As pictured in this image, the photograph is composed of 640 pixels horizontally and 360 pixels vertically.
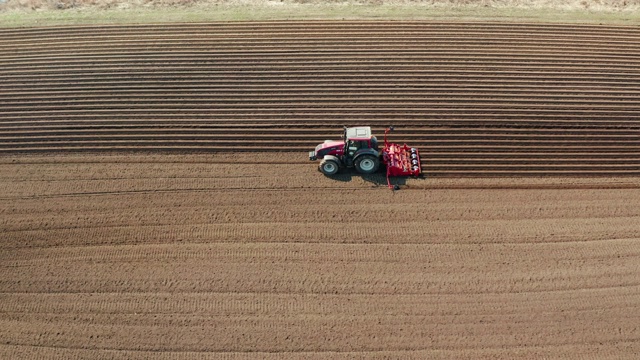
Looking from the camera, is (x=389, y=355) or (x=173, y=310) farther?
(x=173, y=310)

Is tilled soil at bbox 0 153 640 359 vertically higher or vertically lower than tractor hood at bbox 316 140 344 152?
lower

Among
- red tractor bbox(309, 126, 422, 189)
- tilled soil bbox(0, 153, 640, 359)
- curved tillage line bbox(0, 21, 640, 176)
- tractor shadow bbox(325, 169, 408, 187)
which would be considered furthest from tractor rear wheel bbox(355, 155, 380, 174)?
curved tillage line bbox(0, 21, 640, 176)

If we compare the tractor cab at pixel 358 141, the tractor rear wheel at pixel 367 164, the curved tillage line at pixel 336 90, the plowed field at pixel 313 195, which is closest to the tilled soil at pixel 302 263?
the plowed field at pixel 313 195

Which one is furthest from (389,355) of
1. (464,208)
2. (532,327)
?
(464,208)

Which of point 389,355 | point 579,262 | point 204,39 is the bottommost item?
point 389,355

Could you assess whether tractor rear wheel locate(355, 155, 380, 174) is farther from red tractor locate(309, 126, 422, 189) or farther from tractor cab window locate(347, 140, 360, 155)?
tractor cab window locate(347, 140, 360, 155)

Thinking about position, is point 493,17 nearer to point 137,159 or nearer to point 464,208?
point 464,208

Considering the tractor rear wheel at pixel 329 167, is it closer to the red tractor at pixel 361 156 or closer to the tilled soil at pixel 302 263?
the red tractor at pixel 361 156

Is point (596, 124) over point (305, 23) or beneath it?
beneath

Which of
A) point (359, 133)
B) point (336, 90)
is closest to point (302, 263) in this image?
point (359, 133)
